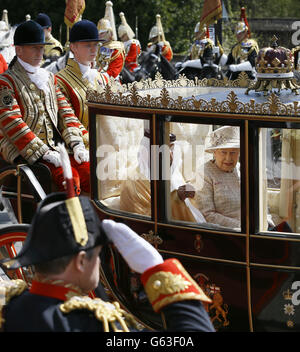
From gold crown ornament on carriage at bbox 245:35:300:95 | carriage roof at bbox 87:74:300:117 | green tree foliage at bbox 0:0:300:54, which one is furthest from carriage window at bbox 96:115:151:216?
green tree foliage at bbox 0:0:300:54

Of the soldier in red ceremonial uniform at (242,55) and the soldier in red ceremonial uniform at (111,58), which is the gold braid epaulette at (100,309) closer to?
the soldier in red ceremonial uniform at (111,58)

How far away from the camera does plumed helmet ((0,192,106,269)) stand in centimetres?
239

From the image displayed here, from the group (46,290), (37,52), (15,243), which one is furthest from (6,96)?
(46,290)

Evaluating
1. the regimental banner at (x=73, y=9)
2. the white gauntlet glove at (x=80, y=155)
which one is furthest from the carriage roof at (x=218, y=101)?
the regimental banner at (x=73, y=9)

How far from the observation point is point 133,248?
7.84 feet

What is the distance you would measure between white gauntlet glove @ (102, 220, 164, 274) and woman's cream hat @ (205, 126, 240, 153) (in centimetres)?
184

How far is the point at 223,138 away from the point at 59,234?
2124 mm

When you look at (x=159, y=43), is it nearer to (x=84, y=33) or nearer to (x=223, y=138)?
(x=84, y=33)

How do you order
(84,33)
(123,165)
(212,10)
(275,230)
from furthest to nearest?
(212,10) → (84,33) → (123,165) → (275,230)

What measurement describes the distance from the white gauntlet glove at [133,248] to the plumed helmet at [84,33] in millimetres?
3735

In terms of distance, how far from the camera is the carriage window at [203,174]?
4324 millimetres

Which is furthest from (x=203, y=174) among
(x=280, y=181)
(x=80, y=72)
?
(x=80, y=72)

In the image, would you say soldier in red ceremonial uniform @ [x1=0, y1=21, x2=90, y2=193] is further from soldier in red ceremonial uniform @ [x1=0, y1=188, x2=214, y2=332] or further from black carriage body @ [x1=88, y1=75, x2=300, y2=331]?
soldier in red ceremonial uniform @ [x1=0, y1=188, x2=214, y2=332]

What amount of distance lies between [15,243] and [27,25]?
1.80m
